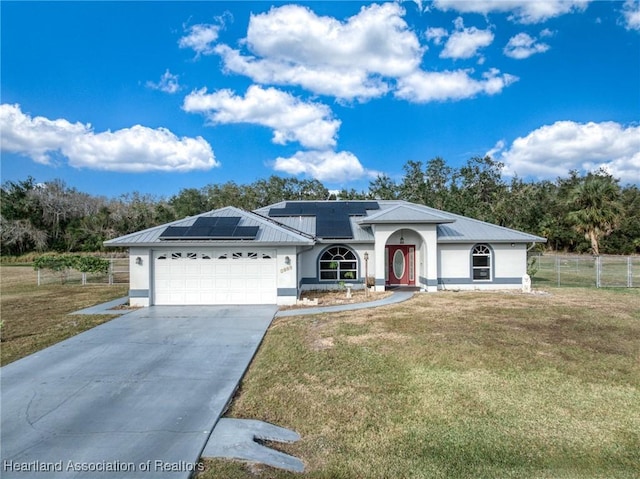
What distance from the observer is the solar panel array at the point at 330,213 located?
16.8 metres

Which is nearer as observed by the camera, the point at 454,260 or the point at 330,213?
the point at 454,260

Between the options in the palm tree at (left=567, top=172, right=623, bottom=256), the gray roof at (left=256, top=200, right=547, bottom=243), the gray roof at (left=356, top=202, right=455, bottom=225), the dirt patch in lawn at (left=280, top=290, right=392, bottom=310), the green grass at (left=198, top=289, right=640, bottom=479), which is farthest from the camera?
the palm tree at (left=567, top=172, right=623, bottom=256)

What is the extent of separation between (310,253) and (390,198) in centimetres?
2792

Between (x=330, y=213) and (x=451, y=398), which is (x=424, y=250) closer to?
(x=330, y=213)

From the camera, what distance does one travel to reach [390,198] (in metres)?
42.7

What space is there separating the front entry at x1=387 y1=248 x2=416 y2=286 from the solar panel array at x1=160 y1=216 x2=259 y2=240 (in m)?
7.43

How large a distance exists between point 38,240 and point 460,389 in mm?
49065

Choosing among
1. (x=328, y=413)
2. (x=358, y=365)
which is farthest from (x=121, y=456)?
(x=358, y=365)

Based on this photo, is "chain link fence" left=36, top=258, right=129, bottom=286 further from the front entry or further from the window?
the window

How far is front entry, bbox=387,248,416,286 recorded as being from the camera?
1767 cm

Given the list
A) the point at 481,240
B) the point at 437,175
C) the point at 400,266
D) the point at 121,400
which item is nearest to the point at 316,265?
the point at 400,266

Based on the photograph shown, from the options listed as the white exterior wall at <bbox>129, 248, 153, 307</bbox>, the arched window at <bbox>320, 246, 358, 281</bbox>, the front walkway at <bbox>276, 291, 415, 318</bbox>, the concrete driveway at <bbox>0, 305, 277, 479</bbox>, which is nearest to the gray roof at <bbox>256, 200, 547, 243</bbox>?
the arched window at <bbox>320, 246, 358, 281</bbox>

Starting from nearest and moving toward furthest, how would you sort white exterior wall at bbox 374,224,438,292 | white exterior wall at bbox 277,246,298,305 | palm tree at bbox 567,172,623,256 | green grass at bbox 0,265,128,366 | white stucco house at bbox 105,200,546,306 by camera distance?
green grass at bbox 0,265,128,366 → white stucco house at bbox 105,200,546,306 → white exterior wall at bbox 277,246,298,305 → white exterior wall at bbox 374,224,438,292 → palm tree at bbox 567,172,623,256

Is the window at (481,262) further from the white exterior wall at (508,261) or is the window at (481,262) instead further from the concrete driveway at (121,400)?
the concrete driveway at (121,400)
